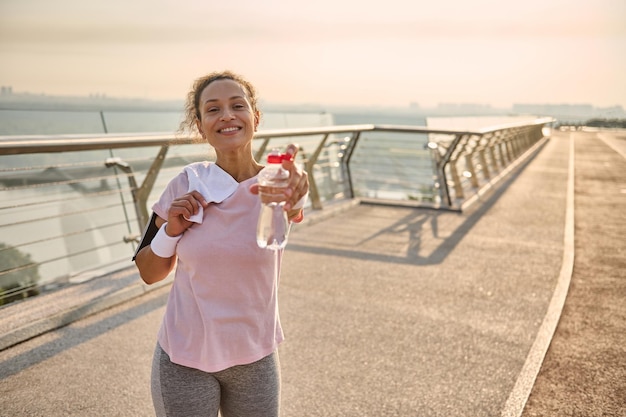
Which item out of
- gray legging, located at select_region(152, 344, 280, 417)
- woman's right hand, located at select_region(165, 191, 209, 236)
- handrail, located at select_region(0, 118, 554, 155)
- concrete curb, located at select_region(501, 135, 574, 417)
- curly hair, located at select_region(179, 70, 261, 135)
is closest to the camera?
woman's right hand, located at select_region(165, 191, 209, 236)

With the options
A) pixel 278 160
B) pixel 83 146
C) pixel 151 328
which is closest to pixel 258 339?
pixel 278 160

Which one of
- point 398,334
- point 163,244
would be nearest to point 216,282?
point 163,244

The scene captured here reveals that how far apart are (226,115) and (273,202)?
1.62 feet

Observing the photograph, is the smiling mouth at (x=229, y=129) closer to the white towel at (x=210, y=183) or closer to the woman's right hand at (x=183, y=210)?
the white towel at (x=210, y=183)

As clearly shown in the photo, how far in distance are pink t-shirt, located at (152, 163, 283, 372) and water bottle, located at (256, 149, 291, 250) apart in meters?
0.10

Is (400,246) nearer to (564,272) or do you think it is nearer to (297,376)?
(564,272)

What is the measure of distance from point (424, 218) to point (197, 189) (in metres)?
6.27

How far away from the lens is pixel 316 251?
5.75 metres

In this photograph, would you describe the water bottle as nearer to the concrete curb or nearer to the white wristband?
the white wristband

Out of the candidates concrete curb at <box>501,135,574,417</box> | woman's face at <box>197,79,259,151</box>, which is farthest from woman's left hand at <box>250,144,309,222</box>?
concrete curb at <box>501,135,574,417</box>

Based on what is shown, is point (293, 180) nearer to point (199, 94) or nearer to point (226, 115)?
point (226, 115)

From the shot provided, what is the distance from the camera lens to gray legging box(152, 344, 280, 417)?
158 centimetres

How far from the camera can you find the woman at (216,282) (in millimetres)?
1536

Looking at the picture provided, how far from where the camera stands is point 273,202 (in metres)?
1.28
